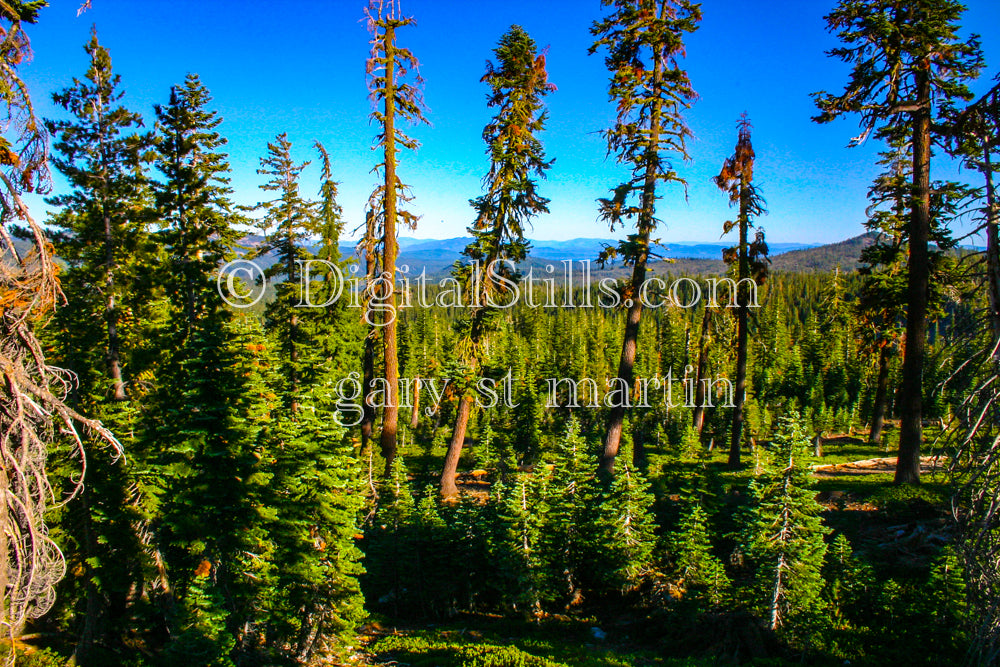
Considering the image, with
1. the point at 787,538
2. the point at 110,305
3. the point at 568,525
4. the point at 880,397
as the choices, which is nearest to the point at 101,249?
the point at 110,305

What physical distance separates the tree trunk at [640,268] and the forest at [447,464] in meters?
0.08

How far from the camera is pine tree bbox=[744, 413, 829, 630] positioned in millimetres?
9071

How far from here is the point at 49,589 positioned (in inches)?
223

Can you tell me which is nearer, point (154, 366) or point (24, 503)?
point (24, 503)

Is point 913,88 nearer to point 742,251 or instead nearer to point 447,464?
point 742,251

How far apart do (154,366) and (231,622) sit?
35.0 feet

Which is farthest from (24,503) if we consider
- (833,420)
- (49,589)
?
(833,420)

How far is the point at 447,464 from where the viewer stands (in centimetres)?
1817

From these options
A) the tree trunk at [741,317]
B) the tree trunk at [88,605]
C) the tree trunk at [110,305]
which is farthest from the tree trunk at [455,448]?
the tree trunk at [110,305]

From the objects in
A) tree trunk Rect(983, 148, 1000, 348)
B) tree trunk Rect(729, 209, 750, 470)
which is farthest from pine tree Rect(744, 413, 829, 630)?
tree trunk Rect(729, 209, 750, 470)

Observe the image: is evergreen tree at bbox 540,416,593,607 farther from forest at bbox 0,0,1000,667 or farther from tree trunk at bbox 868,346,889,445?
tree trunk at bbox 868,346,889,445

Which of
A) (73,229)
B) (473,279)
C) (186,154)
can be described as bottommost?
(473,279)

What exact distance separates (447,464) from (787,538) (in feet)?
38.2

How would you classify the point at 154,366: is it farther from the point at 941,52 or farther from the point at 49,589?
the point at 941,52
